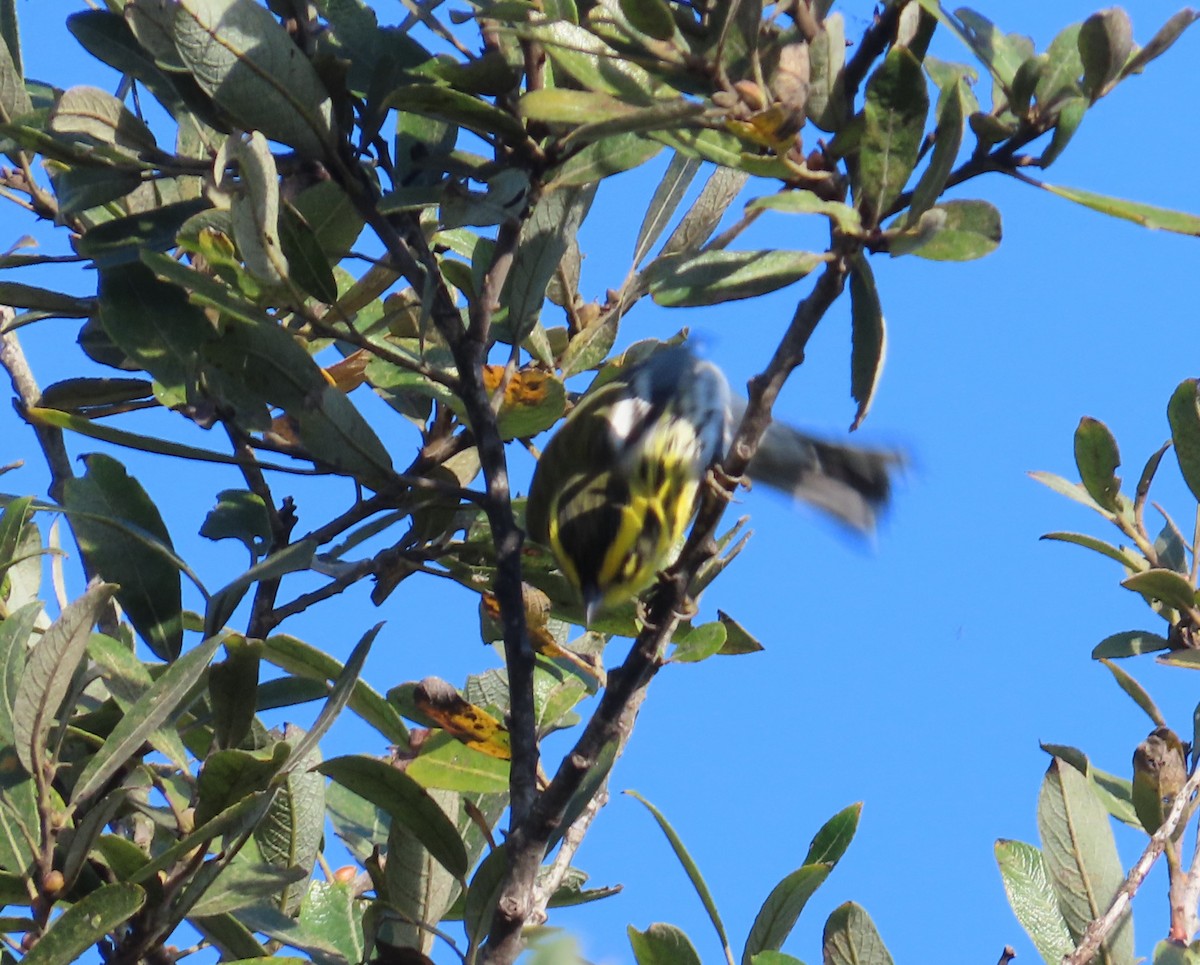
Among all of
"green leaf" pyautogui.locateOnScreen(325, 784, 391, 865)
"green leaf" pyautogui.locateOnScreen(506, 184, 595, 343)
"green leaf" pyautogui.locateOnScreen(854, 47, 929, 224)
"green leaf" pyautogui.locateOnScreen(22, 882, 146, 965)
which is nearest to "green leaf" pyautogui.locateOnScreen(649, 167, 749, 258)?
"green leaf" pyautogui.locateOnScreen(506, 184, 595, 343)

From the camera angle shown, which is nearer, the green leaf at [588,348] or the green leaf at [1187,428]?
the green leaf at [1187,428]

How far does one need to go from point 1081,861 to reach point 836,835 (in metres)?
0.38

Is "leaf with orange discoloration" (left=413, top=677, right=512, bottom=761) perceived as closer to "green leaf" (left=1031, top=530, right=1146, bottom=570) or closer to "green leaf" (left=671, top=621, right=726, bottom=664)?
"green leaf" (left=671, top=621, right=726, bottom=664)

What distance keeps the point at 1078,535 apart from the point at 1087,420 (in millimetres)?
236

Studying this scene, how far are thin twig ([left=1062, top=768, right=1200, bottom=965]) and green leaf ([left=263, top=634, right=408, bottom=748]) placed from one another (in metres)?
1.08

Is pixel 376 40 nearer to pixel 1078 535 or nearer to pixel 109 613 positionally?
pixel 109 613

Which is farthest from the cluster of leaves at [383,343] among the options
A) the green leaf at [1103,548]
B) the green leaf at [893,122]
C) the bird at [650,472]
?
the green leaf at [1103,548]

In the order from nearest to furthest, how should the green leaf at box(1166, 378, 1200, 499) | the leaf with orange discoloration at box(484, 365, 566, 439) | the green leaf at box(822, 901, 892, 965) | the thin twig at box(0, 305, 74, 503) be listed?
the green leaf at box(822, 901, 892, 965)
the leaf with orange discoloration at box(484, 365, 566, 439)
the green leaf at box(1166, 378, 1200, 499)
the thin twig at box(0, 305, 74, 503)

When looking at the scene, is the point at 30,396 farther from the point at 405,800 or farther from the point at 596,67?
the point at 596,67

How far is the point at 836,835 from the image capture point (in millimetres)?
2391

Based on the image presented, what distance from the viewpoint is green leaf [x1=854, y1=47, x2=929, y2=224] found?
1.80 meters

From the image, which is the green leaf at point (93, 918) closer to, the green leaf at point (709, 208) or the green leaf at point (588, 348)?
the green leaf at point (588, 348)

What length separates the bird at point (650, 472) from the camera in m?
3.17

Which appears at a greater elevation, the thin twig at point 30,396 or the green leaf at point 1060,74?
the thin twig at point 30,396
